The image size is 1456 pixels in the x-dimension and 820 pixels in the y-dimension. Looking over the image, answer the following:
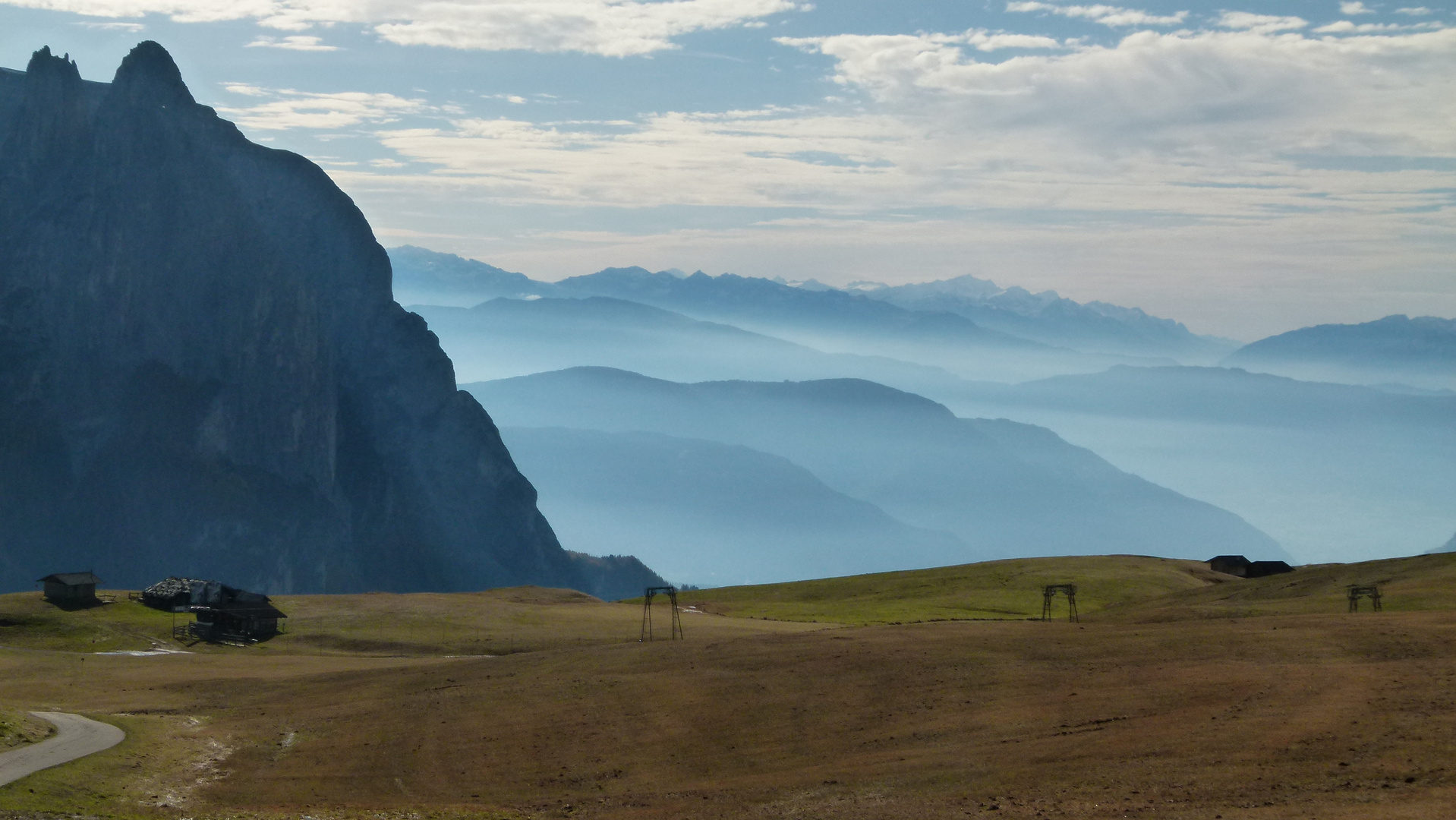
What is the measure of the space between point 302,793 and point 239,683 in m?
26.0

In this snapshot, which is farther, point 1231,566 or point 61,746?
point 1231,566

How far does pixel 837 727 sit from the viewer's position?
149 ft

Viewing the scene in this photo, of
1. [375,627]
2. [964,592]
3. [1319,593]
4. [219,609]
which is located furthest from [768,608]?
[1319,593]

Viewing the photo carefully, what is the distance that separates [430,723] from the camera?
1998 inches

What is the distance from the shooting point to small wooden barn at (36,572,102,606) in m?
104

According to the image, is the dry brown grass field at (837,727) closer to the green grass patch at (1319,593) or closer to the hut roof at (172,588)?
the green grass patch at (1319,593)

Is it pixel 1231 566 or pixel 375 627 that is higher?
pixel 1231 566

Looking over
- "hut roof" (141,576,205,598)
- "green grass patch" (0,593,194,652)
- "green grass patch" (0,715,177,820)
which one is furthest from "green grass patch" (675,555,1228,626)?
"green grass patch" (0,715,177,820)

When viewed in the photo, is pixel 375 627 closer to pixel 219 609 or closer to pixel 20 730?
pixel 219 609

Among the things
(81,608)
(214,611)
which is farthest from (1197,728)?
(81,608)

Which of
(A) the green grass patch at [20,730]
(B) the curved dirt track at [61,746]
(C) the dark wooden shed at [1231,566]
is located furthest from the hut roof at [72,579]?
(C) the dark wooden shed at [1231,566]

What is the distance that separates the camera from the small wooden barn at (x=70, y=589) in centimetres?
10412

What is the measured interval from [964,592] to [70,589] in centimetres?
8571

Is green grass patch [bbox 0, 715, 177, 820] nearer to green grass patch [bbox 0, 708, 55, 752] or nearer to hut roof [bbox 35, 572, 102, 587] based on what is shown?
green grass patch [bbox 0, 708, 55, 752]
